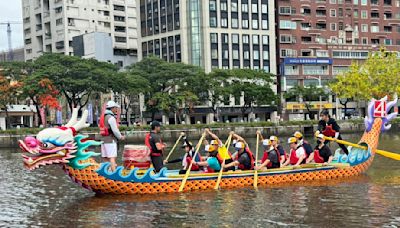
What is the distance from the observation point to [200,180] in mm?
18797

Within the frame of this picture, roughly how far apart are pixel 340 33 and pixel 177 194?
89.9 m

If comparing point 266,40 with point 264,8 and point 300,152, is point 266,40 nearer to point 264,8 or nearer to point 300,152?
point 264,8

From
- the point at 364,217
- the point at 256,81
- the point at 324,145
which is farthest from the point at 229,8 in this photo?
the point at 364,217

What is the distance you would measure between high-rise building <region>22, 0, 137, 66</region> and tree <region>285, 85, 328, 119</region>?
122 ft

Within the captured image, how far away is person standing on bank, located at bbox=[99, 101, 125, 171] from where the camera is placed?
57.2ft

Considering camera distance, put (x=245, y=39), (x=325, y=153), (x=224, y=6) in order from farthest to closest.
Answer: (x=245, y=39) < (x=224, y=6) < (x=325, y=153)

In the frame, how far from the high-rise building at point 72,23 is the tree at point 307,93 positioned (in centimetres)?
3711

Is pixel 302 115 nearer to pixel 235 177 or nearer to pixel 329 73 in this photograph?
pixel 329 73

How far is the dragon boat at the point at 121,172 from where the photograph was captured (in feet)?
53.2

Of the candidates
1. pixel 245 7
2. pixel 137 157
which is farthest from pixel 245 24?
pixel 137 157

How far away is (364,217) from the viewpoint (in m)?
14.5

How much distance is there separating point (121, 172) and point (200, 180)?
298 cm

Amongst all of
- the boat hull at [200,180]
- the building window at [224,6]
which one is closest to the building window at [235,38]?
the building window at [224,6]

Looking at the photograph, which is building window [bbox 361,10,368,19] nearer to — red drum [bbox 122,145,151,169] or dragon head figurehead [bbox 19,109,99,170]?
red drum [bbox 122,145,151,169]
